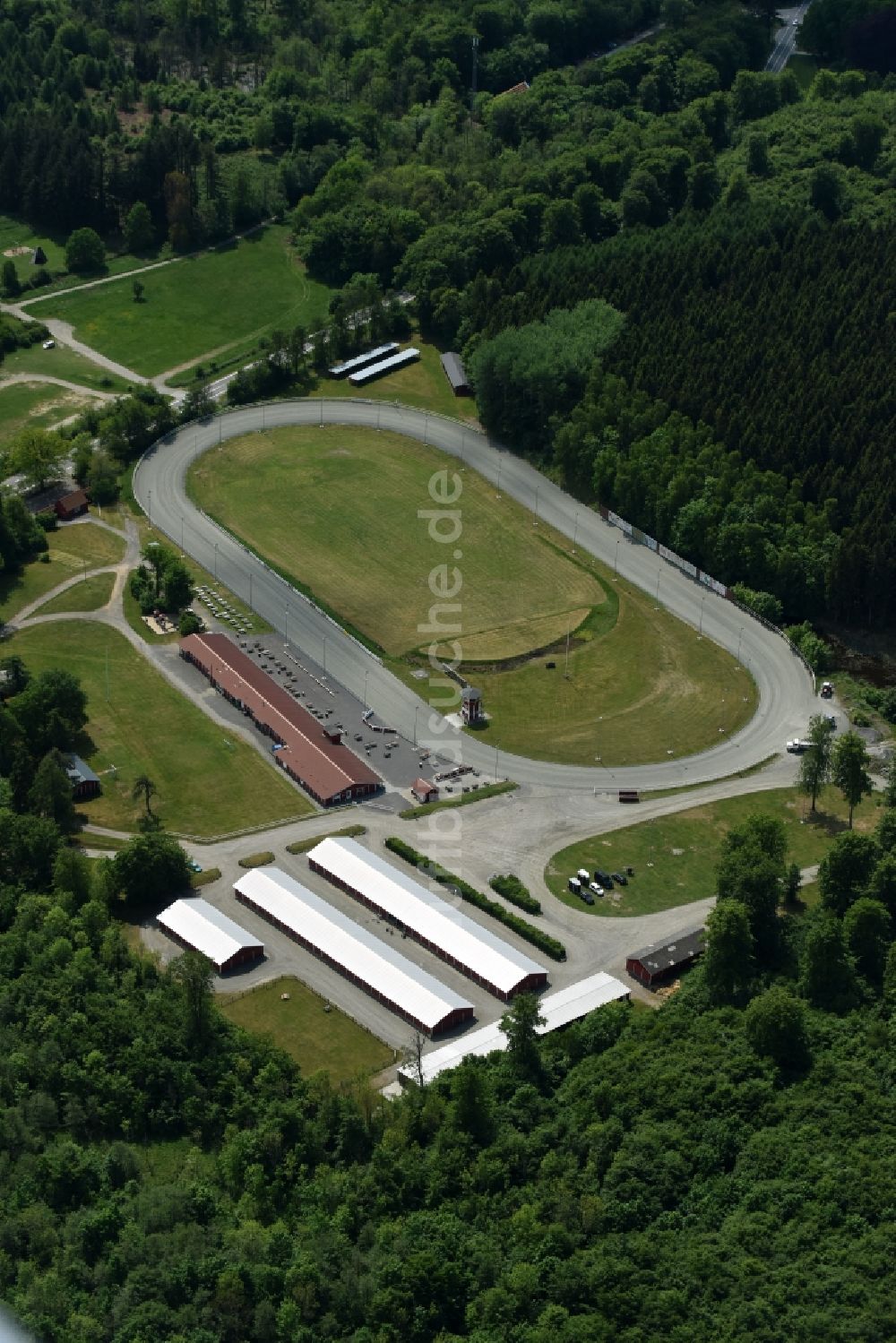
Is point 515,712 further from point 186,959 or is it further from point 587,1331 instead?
point 587,1331

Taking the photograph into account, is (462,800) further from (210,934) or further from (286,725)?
(210,934)

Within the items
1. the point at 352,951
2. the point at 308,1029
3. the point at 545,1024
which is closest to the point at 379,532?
the point at 352,951

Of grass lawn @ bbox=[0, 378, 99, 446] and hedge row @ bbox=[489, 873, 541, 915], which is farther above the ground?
grass lawn @ bbox=[0, 378, 99, 446]

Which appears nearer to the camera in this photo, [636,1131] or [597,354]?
[636,1131]

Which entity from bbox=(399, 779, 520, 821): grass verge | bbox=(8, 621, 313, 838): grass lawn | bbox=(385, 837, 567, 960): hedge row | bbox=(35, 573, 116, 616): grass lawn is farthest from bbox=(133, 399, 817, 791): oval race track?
bbox=(385, 837, 567, 960): hedge row

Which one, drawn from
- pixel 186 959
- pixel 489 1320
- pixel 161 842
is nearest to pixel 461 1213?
pixel 489 1320

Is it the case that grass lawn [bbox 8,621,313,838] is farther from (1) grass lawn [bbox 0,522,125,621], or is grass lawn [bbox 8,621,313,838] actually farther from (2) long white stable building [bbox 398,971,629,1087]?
(2) long white stable building [bbox 398,971,629,1087]

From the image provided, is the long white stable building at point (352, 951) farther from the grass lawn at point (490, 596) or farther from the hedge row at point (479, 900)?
the grass lawn at point (490, 596)
